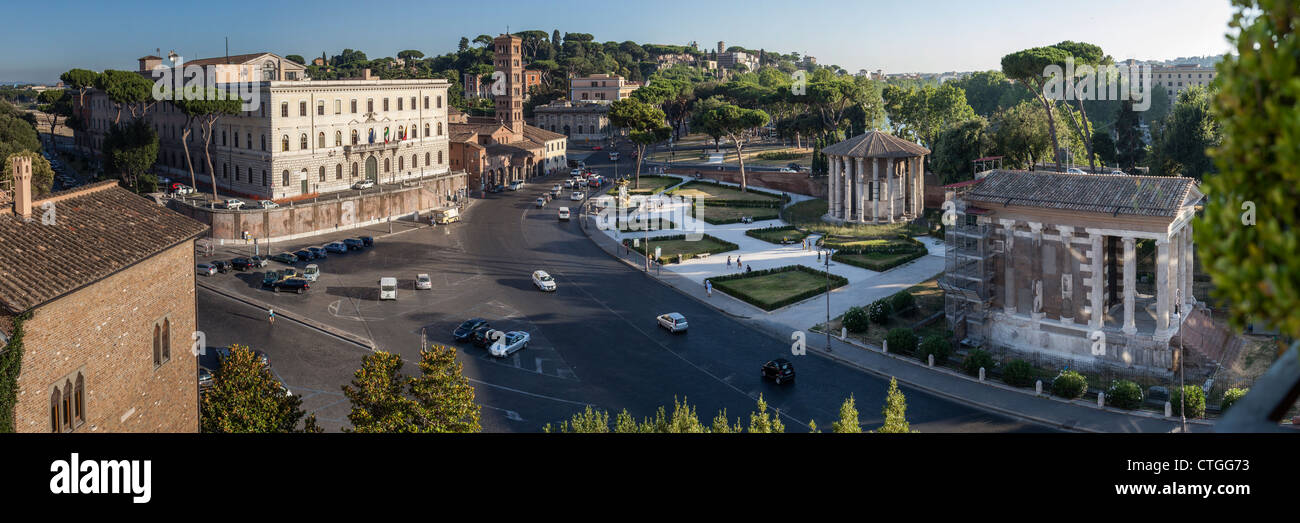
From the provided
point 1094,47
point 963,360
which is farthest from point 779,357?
point 1094,47

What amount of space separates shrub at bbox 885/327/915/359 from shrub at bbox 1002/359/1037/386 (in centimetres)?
542

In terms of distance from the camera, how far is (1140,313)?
2050 inches

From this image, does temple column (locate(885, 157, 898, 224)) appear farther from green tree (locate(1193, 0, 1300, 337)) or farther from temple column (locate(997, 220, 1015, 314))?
green tree (locate(1193, 0, 1300, 337))

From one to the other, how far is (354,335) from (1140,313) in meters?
41.0

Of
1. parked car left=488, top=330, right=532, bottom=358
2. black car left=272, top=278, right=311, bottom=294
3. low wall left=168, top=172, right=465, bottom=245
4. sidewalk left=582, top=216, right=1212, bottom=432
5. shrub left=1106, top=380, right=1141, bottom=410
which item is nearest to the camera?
sidewalk left=582, top=216, right=1212, bottom=432

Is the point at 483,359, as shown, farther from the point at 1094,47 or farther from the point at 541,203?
the point at 1094,47

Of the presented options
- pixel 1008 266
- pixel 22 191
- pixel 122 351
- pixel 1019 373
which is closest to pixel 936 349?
pixel 1019 373

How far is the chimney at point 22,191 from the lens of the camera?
28.3 meters

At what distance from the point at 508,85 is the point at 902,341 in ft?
328

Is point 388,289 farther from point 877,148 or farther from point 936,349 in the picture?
point 877,148

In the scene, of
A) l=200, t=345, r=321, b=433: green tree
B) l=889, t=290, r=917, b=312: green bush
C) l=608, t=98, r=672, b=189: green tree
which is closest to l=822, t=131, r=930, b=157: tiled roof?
l=608, t=98, r=672, b=189: green tree

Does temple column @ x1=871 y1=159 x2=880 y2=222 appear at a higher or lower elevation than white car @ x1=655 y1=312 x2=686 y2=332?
higher

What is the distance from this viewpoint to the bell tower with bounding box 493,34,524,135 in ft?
462

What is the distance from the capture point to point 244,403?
3189cm
